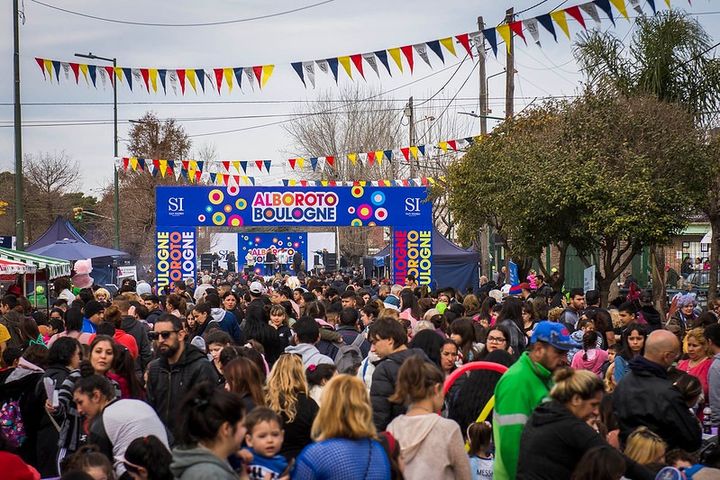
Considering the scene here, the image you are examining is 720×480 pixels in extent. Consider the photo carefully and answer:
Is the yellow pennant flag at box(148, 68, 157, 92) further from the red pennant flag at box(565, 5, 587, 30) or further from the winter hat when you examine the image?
the red pennant flag at box(565, 5, 587, 30)

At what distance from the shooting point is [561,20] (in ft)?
55.1

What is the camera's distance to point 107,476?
17.8 feet

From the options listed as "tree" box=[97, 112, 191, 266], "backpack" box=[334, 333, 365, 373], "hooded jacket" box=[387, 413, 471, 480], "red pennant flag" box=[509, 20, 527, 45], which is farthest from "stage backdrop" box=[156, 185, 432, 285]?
"tree" box=[97, 112, 191, 266]

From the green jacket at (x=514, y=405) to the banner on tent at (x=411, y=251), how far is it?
21.6m

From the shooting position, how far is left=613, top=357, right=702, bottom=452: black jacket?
21.7ft

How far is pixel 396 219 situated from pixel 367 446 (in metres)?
22.8

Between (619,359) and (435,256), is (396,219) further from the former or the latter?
(619,359)

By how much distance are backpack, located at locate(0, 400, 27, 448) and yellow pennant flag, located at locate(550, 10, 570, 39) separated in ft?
36.8

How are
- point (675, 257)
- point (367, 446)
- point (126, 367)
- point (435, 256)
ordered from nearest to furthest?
1. point (367, 446)
2. point (126, 367)
3. point (435, 256)
4. point (675, 257)

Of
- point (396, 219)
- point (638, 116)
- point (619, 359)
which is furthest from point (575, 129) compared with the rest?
point (619, 359)

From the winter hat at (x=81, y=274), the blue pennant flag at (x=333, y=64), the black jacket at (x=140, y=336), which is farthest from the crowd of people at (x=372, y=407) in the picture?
the winter hat at (x=81, y=274)

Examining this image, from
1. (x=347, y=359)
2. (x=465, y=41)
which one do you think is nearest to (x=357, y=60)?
(x=465, y=41)

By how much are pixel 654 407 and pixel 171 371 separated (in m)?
3.82

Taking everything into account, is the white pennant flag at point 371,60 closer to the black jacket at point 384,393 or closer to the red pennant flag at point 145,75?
the red pennant flag at point 145,75
